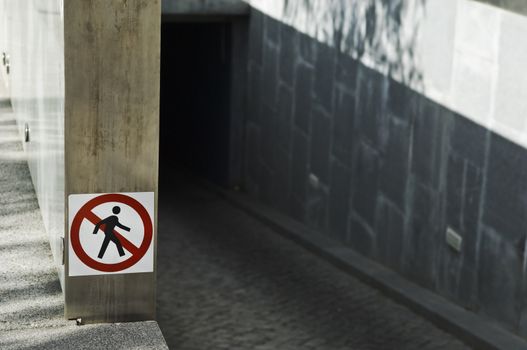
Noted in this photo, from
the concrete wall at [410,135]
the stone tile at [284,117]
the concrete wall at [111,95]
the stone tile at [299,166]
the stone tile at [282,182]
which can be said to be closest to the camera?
the concrete wall at [111,95]

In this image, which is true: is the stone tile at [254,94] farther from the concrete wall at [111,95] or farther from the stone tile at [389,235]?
the concrete wall at [111,95]

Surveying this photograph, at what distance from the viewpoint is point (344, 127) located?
16.2 metres

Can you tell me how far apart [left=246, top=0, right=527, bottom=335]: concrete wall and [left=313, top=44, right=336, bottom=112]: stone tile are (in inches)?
1.2

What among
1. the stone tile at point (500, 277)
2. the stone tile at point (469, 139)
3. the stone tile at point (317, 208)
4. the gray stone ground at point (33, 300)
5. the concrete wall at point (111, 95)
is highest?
the concrete wall at point (111, 95)

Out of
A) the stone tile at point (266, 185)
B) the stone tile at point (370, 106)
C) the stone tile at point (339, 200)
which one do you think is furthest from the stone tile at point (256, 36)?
the stone tile at point (370, 106)

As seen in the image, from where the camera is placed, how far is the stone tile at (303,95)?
17.7 metres

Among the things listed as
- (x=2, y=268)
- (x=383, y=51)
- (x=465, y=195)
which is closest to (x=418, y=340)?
(x=465, y=195)

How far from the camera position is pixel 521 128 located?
451 inches

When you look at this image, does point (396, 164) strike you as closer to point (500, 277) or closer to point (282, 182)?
point (500, 277)

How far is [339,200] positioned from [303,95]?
2208 mm

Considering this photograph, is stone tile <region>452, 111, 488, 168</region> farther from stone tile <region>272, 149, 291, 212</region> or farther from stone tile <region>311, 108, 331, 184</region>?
stone tile <region>272, 149, 291, 212</region>

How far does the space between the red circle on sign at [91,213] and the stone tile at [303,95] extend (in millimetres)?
12000

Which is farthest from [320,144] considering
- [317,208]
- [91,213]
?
[91,213]

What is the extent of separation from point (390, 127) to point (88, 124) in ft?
31.2
